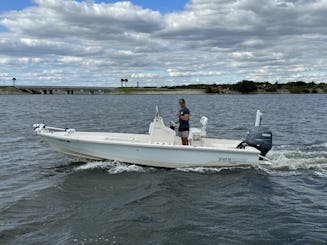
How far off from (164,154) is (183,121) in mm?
1434

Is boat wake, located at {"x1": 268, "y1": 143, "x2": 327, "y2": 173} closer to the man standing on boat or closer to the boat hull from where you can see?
the boat hull

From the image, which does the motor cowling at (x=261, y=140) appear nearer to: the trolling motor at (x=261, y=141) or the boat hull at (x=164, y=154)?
the trolling motor at (x=261, y=141)

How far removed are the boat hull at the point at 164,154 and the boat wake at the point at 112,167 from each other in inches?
6.1

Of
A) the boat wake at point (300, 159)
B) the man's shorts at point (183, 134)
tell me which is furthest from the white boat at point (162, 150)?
the boat wake at point (300, 159)

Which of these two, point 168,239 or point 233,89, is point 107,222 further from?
point 233,89

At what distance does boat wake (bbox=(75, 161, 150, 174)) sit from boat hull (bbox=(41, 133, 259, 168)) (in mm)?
155

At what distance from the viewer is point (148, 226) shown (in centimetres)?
884

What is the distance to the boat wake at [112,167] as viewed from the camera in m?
13.6

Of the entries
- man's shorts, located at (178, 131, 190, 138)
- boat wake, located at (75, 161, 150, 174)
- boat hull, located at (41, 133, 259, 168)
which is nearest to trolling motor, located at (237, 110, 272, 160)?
boat hull, located at (41, 133, 259, 168)

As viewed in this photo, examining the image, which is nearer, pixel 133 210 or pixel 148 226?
pixel 148 226

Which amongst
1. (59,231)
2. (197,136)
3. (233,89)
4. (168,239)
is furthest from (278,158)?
(233,89)

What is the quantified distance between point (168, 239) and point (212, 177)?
512cm

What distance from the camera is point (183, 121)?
46.5ft

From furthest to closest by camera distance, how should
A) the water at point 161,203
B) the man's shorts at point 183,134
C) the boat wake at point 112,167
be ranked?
the man's shorts at point 183,134, the boat wake at point 112,167, the water at point 161,203
